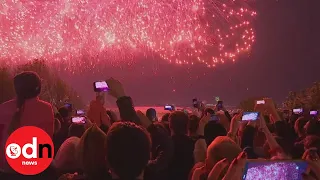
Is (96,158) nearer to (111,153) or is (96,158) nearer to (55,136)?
(111,153)

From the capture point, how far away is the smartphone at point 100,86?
6289 mm

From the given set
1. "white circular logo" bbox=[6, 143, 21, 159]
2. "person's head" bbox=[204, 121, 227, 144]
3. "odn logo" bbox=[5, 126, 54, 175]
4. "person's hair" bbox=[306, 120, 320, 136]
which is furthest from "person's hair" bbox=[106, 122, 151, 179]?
"person's hair" bbox=[306, 120, 320, 136]

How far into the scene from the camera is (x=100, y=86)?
6.29 meters

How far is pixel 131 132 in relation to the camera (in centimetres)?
296

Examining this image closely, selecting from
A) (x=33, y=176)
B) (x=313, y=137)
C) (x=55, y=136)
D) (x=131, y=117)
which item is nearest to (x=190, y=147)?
(x=131, y=117)

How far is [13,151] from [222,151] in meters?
2.25

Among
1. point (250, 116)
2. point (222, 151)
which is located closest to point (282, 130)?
point (250, 116)

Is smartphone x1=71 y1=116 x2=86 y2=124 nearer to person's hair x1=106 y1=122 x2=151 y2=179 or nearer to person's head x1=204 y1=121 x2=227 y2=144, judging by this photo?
person's head x1=204 y1=121 x2=227 y2=144

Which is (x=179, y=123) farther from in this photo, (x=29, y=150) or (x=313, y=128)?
(x=313, y=128)

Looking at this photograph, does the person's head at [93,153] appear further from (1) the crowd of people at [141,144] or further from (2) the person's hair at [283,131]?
(2) the person's hair at [283,131]

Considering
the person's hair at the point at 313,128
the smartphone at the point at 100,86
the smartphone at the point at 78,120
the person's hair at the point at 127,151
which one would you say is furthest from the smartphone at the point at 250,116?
the person's hair at the point at 127,151

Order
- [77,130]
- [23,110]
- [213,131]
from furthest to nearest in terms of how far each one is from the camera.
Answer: [213,131] → [77,130] → [23,110]

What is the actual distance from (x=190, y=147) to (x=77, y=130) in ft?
4.87

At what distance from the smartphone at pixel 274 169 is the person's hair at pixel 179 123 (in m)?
2.59
